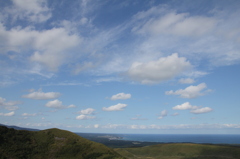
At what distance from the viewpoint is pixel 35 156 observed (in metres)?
72.9

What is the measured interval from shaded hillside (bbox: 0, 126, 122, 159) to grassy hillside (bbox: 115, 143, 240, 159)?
59.9m

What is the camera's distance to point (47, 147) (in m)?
79.4

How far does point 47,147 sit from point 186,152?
10499 centimetres

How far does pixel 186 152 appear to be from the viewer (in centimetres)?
13762

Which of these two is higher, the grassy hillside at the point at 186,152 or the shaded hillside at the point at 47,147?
the shaded hillside at the point at 47,147

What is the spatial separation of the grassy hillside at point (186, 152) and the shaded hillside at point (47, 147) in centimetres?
5987

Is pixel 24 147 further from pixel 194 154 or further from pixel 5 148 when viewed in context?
pixel 194 154

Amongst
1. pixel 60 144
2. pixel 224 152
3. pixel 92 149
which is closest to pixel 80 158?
pixel 92 149

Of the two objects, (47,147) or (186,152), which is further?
(186,152)

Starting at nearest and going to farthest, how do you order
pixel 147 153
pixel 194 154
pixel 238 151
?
pixel 238 151
pixel 194 154
pixel 147 153

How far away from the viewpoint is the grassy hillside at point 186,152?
12081 cm

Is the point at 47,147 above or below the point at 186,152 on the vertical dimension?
above

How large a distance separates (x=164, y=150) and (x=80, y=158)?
322 feet

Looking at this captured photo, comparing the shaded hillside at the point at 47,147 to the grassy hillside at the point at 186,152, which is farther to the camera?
the grassy hillside at the point at 186,152
